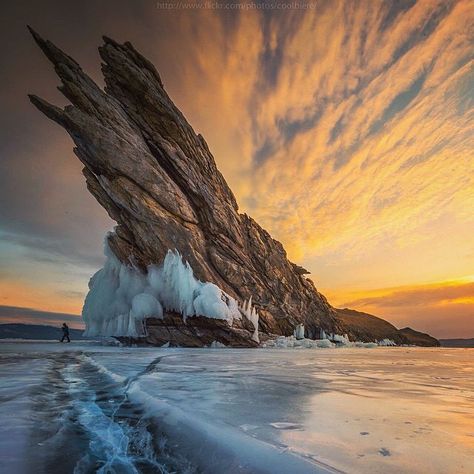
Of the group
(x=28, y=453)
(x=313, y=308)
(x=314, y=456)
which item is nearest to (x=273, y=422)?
(x=314, y=456)

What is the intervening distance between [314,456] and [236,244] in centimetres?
2654

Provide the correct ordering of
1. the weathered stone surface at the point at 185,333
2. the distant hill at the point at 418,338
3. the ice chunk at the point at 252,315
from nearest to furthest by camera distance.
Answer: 1. the weathered stone surface at the point at 185,333
2. the ice chunk at the point at 252,315
3. the distant hill at the point at 418,338

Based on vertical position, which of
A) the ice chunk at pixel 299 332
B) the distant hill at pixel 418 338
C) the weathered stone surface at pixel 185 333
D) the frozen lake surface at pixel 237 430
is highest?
the distant hill at pixel 418 338

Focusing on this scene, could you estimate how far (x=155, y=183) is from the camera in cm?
2241

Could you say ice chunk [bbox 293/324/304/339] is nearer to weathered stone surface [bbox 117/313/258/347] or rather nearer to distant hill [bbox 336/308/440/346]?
weathered stone surface [bbox 117/313/258/347]

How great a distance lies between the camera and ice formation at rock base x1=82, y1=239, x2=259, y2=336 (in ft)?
69.4

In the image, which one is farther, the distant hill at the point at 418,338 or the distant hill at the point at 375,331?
the distant hill at the point at 418,338

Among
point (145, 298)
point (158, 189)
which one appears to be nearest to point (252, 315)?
point (145, 298)

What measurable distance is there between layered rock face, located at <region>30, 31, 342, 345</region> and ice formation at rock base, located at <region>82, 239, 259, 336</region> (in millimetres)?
865

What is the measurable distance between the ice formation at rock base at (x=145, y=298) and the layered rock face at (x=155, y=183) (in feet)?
2.84

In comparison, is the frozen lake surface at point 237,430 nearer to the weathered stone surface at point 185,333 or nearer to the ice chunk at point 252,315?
the weathered stone surface at point 185,333

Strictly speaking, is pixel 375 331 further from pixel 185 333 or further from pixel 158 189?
pixel 158 189

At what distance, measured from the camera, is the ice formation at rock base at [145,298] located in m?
21.1

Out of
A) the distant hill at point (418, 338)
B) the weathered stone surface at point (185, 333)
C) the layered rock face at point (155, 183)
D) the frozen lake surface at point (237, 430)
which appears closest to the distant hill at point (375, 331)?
the distant hill at point (418, 338)
